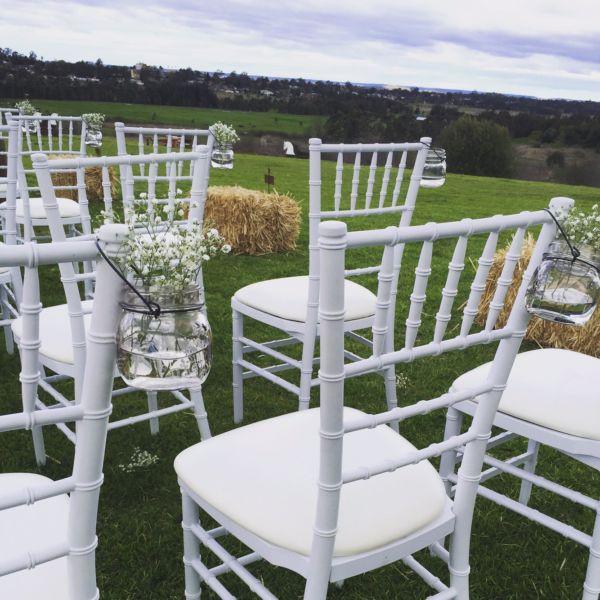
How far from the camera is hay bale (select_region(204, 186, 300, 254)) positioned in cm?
664

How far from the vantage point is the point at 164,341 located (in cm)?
90

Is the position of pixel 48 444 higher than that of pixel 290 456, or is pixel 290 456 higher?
pixel 290 456

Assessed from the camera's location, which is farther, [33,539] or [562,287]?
[562,287]

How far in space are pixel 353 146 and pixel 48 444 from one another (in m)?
1.84

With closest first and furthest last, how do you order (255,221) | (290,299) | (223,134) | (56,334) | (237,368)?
1. (56,334)
2. (290,299)
3. (237,368)
4. (223,134)
5. (255,221)

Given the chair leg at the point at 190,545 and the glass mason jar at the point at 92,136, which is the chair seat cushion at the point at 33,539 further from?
the glass mason jar at the point at 92,136

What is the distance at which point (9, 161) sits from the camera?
304 centimetres

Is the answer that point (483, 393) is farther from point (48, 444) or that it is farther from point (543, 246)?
point (48, 444)

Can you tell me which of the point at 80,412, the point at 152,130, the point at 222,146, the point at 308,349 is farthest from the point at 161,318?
the point at 222,146

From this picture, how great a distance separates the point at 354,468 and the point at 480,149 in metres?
25.4

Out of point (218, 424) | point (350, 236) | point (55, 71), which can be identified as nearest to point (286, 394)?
point (218, 424)

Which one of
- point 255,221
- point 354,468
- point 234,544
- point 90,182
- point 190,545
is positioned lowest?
point 234,544

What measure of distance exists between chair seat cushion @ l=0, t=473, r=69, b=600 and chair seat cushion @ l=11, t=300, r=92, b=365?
85cm

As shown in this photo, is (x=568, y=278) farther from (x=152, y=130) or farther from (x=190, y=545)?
(x=152, y=130)
